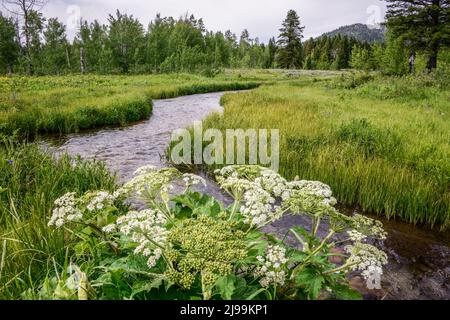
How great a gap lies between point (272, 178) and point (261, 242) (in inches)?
29.4

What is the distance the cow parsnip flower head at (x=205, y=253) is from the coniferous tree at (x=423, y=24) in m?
32.4

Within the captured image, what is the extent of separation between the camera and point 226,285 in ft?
6.42

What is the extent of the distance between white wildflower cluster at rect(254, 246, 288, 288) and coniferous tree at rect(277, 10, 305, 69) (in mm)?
82316

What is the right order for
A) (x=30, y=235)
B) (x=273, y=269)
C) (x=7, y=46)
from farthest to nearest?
(x=7, y=46) < (x=30, y=235) < (x=273, y=269)

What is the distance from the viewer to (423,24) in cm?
2875

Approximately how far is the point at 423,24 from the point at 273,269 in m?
35.8

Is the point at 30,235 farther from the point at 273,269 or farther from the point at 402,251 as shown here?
the point at 402,251

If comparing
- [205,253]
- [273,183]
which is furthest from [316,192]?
[205,253]

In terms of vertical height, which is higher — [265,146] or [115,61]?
[115,61]

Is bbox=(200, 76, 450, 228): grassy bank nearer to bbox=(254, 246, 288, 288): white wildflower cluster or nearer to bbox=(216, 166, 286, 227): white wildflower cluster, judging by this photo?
bbox=(216, 166, 286, 227): white wildflower cluster

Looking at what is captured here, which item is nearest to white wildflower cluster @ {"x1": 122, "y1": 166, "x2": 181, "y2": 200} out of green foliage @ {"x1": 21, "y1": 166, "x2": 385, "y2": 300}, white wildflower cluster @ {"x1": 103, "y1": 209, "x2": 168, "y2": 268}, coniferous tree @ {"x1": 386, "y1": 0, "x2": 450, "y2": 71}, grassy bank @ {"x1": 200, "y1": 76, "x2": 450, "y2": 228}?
green foliage @ {"x1": 21, "y1": 166, "x2": 385, "y2": 300}

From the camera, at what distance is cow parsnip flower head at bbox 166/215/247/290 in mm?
1897
